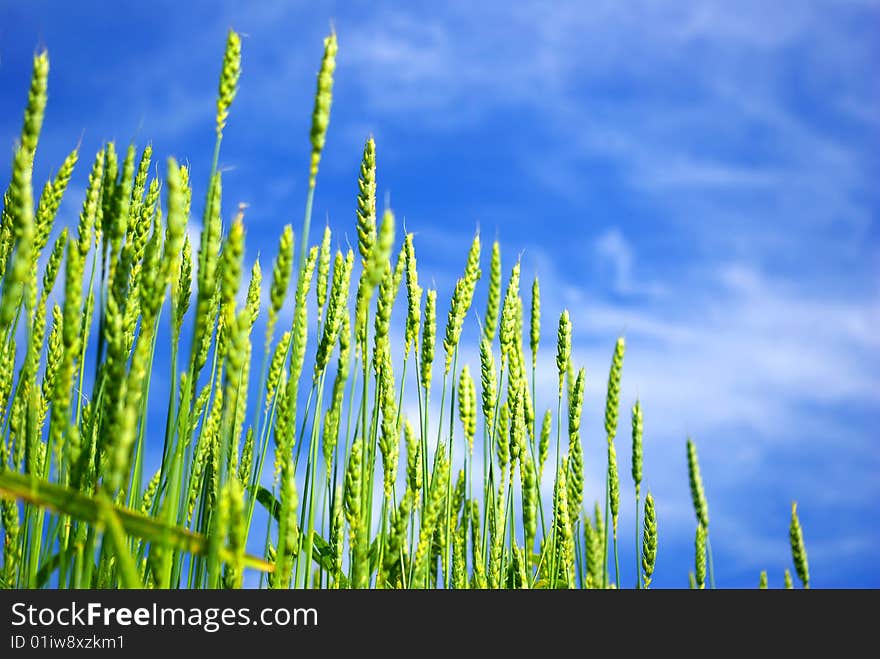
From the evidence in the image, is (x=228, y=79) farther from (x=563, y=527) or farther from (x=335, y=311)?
(x=563, y=527)

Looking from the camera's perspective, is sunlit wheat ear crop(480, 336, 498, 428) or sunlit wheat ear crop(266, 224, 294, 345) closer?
sunlit wheat ear crop(266, 224, 294, 345)

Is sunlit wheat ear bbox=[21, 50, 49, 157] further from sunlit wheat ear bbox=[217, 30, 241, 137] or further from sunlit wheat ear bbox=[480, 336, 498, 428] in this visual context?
sunlit wheat ear bbox=[480, 336, 498, 428]

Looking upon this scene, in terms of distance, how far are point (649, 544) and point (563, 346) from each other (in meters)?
0.56

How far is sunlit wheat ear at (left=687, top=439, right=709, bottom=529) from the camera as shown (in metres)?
2.07

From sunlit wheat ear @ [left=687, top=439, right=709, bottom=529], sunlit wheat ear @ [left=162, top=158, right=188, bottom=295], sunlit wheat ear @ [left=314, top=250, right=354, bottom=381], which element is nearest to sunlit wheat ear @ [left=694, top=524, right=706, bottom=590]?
sunlit wheat ear @ [left=687, top=439, right=709, bottom=529]

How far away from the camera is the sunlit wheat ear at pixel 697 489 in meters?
2.07

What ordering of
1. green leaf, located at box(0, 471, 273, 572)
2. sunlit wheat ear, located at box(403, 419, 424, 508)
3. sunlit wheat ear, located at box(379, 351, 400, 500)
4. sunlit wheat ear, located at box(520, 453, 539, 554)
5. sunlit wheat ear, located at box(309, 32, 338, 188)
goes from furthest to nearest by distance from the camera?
sunlit wheat ear, located at box(403, 419, 424, 508)
sunlit wheat ear, located at box(379, 351, 400, 500)
sunlit wheat ear, located at box(520, 453, 539, 554)
sunlit wheat ear, located at box(309, 32, 338, 188)
green leaf, located at box(0, 471, 273, 572)

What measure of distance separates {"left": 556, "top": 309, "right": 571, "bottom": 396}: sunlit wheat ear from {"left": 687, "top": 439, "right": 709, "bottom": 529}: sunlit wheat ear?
1.26ft

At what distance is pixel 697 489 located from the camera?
81.9 inches

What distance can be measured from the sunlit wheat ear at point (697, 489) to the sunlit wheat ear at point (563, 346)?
1.26 feet
